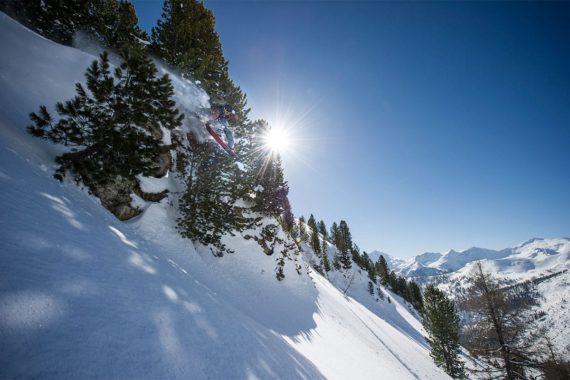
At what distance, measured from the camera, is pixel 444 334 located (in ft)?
83.9

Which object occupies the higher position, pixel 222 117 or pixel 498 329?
pixel 222 117

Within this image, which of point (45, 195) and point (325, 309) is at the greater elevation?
point (45, 195)

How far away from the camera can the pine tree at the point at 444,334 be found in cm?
2505

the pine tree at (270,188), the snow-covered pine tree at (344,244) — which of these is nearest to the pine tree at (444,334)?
the pine tree at (270,188)

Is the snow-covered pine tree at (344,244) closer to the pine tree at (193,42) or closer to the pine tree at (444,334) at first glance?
the pine tree at (444,334)

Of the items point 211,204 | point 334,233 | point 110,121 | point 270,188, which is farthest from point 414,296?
point 110,121

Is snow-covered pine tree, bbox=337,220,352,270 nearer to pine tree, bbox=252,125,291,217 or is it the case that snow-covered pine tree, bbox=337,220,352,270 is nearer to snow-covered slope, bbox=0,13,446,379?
pine tree, bbox=252,125,291,217

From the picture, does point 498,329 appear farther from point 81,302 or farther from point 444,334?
point 81,302

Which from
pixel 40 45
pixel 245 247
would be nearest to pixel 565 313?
pixel 245 247

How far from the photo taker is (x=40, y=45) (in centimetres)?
1086

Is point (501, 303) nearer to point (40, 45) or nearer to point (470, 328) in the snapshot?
point (470, 328)

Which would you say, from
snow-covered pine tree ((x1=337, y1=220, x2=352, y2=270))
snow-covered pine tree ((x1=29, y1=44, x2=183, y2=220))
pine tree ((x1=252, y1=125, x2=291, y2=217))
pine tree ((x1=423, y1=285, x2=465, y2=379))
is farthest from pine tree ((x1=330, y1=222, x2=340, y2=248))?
snow-covered pine tree ((x1=29, y1=44, x2=183, y2=220))

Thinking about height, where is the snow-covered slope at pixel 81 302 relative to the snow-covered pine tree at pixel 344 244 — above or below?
below

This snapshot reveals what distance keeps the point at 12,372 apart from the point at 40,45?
15352 mm
